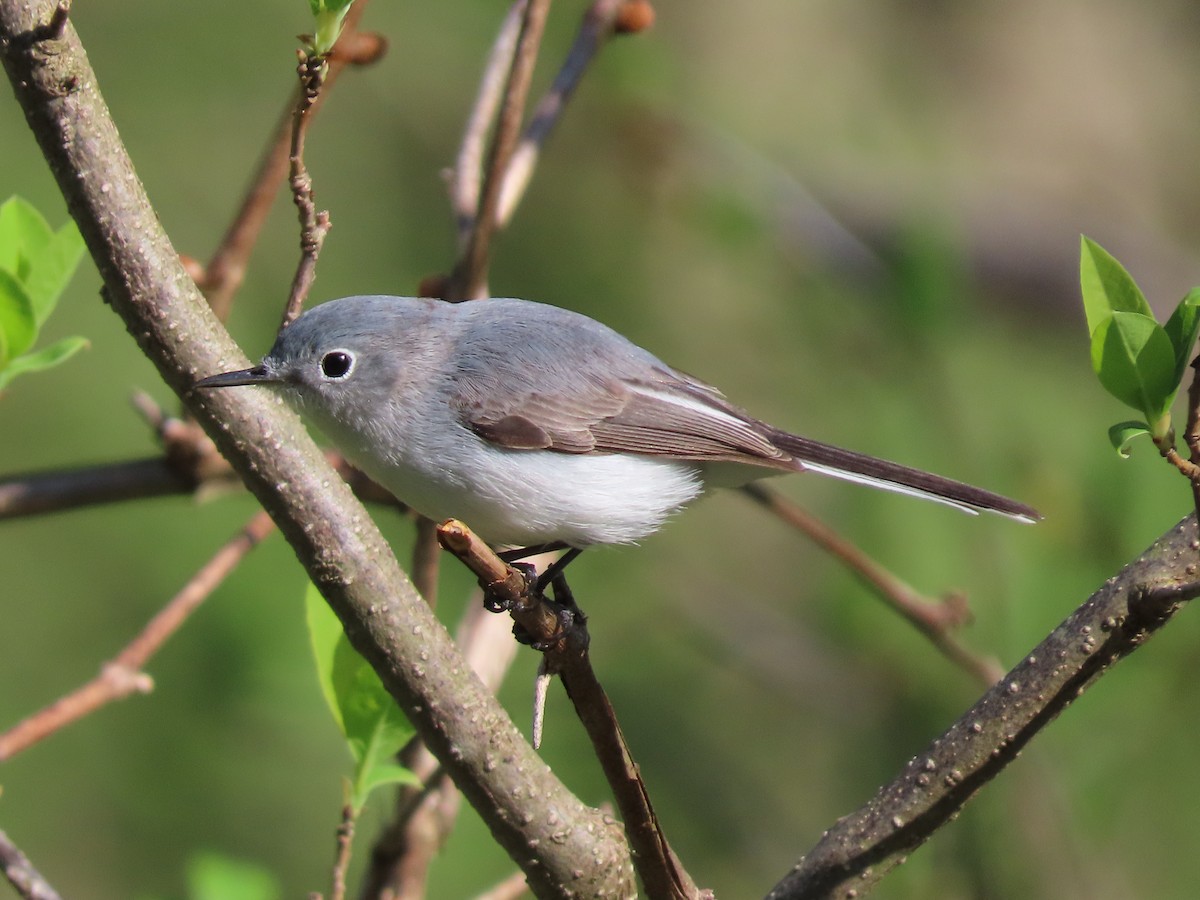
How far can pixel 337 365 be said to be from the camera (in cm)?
231

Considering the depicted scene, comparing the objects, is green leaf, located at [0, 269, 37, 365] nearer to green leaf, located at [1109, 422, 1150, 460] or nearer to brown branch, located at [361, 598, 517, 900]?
brown branch, located at [361, 598, 517, 900]

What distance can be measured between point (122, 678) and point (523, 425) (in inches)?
31.3

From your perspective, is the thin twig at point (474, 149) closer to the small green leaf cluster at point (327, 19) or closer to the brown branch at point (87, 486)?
the brown branch at point (87, 486)

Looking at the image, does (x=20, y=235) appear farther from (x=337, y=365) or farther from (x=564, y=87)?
(x=564, y=87)

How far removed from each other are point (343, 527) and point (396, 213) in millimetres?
4211

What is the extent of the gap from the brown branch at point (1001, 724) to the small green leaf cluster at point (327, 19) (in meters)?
1.18

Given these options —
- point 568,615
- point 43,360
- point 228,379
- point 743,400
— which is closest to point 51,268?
point 43,360

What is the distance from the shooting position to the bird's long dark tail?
2.35 m

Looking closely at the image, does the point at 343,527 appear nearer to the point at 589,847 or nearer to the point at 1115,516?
the point at 589,847

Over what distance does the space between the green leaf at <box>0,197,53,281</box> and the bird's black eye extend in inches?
21.4

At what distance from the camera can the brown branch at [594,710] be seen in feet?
5.42

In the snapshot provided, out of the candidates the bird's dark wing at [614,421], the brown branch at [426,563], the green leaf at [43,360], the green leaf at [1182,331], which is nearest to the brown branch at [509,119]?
the bird's dark wing at [614,421]


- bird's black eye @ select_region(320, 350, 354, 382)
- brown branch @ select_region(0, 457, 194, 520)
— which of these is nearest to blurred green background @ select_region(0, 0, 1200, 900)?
brown branch @ select_region(0, 457, 194, 520)

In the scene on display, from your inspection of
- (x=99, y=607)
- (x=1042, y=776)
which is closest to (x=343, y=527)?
(x=1042, y=776)
